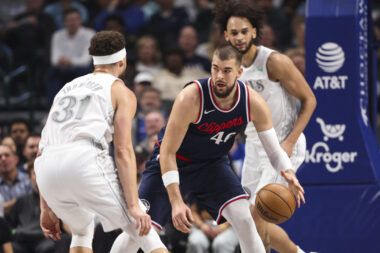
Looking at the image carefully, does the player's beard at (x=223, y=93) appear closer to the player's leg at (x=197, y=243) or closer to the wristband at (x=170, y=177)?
the wristband at (x=170, y=177)

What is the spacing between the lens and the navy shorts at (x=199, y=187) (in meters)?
5.06

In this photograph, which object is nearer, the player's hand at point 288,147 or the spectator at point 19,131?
the player's hand at point 288,147

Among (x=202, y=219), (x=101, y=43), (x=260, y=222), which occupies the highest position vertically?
(x=101, y=43)

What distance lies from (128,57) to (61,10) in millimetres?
1930

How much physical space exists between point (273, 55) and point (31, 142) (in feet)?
12.2

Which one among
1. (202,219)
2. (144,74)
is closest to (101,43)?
(202,219)

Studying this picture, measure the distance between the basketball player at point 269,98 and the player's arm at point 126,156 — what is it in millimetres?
1465

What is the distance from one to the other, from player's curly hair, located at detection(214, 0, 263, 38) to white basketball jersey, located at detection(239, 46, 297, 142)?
0.99 ft

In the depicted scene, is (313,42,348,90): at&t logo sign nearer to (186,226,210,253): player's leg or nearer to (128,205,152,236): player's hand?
(186,226,210,253): player's leg

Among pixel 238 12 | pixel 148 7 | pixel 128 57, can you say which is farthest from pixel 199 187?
pixel 148 7

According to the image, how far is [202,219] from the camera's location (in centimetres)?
740

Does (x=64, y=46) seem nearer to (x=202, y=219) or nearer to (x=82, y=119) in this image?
(x=202, y=219)

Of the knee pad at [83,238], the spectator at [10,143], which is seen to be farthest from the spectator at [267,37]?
the knee pad at [83,238]

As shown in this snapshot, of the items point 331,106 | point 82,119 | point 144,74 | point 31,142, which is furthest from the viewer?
point 144,74
